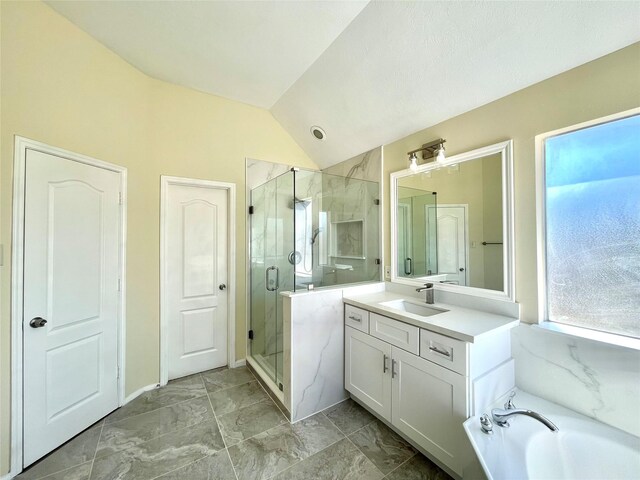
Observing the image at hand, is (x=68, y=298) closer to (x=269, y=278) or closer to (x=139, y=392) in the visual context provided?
(x=139, y=392)

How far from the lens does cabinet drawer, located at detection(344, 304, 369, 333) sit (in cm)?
203

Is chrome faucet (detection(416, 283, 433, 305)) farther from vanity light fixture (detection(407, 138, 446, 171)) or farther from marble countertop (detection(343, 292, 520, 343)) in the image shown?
vanity light fixture (detection(407, 138, 446, 171))

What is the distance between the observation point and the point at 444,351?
1493 millimetres

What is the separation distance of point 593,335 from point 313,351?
1.74 meters

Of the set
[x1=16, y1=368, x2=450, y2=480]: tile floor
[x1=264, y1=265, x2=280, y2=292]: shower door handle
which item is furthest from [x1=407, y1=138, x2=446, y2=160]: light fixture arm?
[x1=16, y1=368, x2=450, y2=480]: tile floor

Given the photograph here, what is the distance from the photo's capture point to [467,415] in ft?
4.55

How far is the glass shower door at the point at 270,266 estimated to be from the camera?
2349 mm

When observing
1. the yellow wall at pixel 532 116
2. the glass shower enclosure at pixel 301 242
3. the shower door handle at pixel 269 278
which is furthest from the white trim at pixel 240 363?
the yellow wall at pixel 532 116

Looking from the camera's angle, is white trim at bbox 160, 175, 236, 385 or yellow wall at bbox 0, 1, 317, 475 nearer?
yellow wall at bbox 0, 1, 317, 475

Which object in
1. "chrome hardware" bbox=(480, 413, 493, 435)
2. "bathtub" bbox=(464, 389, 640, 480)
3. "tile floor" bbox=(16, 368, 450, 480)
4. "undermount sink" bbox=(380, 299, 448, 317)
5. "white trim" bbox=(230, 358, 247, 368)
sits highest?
"undermount sink" bbox=(380, 299, 448, 317)

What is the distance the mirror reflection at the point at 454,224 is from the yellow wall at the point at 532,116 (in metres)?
0.12

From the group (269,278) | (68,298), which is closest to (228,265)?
(269,278)

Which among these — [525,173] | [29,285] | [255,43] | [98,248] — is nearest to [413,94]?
[525,173]

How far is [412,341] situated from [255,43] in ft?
8.20
